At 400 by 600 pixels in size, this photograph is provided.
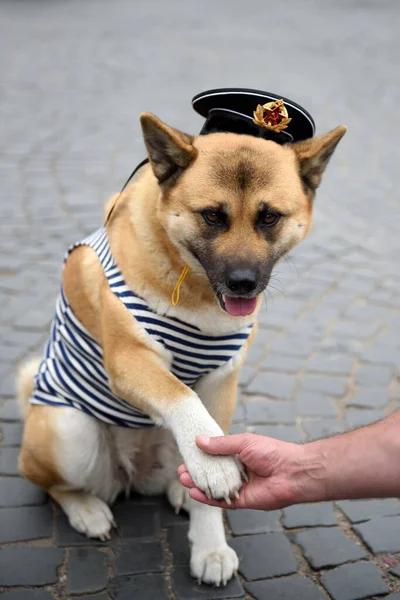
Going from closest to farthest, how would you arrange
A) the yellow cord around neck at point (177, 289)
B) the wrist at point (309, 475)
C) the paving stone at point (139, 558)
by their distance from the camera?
1. the wrist at point (309, 475)
2. the yellow cord around neck at point (177, 289)
3. the paving stone at point (139, 558)

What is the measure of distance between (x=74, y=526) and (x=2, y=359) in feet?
5.01

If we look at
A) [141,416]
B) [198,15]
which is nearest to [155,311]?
[141,416]

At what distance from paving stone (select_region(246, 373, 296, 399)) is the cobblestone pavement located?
0.01 metres

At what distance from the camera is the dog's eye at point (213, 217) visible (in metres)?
2.89

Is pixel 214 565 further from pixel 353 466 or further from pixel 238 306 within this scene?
pixel 238 306

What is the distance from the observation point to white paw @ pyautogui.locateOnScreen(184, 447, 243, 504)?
8.36 feet

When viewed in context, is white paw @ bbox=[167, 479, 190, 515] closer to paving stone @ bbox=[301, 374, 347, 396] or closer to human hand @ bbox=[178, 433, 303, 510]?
human hand @ bbox=[178, 433, 303, 510]

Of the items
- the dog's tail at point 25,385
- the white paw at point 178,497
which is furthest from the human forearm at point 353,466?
the dog's tail at point 25,385

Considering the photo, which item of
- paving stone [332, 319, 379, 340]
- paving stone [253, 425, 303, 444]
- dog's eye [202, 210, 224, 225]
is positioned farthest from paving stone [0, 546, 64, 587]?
paving stone [332, 319, 379, 340]

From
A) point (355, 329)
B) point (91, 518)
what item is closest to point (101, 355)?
point (91, 518)

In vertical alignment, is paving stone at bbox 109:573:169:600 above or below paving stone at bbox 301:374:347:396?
above

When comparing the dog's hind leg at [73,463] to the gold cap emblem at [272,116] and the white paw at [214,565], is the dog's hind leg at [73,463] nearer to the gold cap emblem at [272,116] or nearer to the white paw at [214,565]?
the white paw at [214,565]

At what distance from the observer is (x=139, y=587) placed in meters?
3.11

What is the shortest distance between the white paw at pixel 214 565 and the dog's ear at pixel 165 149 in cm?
161
